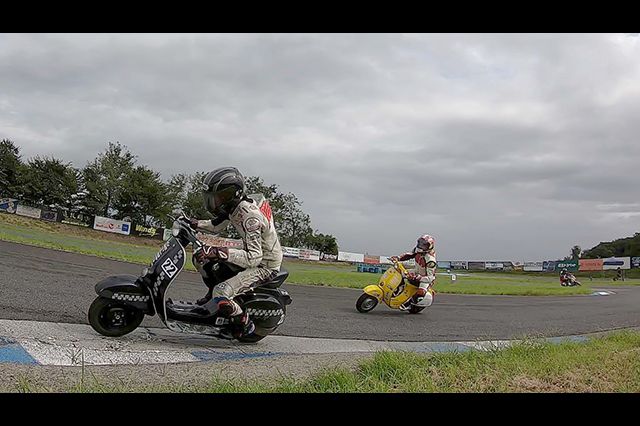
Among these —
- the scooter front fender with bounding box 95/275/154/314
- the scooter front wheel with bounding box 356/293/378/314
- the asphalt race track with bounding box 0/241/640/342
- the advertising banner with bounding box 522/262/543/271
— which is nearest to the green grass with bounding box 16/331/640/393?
the scooter front fender with bounding box 95/275/154/314

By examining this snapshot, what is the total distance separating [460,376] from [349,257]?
2739 inches

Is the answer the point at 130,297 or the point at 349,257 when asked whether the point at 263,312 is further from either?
the point at 349,257

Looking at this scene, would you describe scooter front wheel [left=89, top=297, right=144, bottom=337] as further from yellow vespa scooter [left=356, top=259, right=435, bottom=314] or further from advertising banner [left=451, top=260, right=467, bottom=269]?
advertising banner [left=451, top=260, right=467, bottom=269]

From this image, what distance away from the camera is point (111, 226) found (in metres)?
54.4

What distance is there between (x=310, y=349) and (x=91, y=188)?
67311mm

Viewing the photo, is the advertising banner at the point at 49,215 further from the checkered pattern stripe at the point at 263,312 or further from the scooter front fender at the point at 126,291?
the checkered pattern stripe at the point at 263,312

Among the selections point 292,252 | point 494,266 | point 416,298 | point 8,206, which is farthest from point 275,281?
point 494,266

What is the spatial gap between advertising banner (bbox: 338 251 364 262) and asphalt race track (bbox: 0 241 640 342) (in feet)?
190

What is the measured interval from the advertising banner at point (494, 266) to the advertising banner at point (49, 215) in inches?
2354

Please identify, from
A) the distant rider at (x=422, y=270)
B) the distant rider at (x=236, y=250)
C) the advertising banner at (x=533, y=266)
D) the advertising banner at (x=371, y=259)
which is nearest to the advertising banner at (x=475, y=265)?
the advertising banner at (x=533, y=266)

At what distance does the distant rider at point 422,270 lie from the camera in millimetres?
11109

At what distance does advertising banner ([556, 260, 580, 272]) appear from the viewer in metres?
64.6

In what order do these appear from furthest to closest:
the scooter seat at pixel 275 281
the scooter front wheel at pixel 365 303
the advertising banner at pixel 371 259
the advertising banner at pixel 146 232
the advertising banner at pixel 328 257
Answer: the advertising banner at pixel 371 259 < the advertising banner at pixel 328 257 < the advertising banner at pixel 146 232 < the scooter front wheel at pixel 365 303 < the scooter seat at pixel 275 281
